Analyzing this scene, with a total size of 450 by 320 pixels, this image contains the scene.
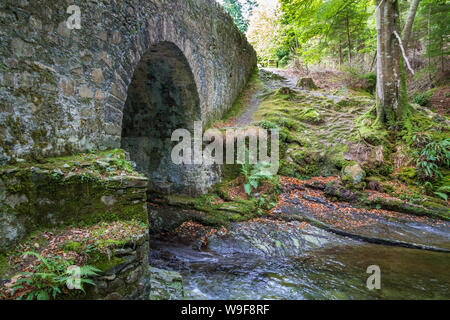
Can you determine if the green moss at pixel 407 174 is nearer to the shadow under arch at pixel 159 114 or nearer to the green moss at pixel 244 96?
the green moss at pixel 244 96

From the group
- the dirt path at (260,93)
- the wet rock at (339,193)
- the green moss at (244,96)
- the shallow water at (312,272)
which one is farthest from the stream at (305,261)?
the green moss at (244,96)

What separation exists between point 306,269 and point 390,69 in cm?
731

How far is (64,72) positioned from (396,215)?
7.32 metres

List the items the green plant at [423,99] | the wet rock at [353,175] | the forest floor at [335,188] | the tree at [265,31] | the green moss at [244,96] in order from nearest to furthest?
the forest floor at [335,188] < the wet rock at [353,175] < the green moss at [244,96] < the green plant at [423,99] < the tree at [265,31]

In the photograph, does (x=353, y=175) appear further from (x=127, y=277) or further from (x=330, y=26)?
(x=127, y=277)

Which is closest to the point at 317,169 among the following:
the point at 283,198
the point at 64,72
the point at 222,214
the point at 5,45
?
the point at 283,198

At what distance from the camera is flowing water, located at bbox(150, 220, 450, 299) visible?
3.49 m

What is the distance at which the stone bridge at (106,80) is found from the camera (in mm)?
2469

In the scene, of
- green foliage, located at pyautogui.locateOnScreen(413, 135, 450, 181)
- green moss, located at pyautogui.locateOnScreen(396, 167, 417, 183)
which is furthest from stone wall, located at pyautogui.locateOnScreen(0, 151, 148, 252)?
green foliage, located at pyautogui.locateOnScreen(413, 135, 450, 181)

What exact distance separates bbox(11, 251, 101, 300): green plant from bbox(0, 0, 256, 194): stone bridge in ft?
3.94

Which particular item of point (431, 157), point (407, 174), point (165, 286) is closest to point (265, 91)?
point (407, 174)

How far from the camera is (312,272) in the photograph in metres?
4.05

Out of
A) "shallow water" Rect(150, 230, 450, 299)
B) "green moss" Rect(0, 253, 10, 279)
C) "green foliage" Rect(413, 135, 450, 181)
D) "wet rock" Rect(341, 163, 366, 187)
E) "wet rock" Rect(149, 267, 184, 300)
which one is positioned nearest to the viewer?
"green moss" Rect(0, 253, 10, 279)

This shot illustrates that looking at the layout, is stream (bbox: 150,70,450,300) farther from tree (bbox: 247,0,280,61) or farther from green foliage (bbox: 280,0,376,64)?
tree (bbox: 247,0,280,61)
